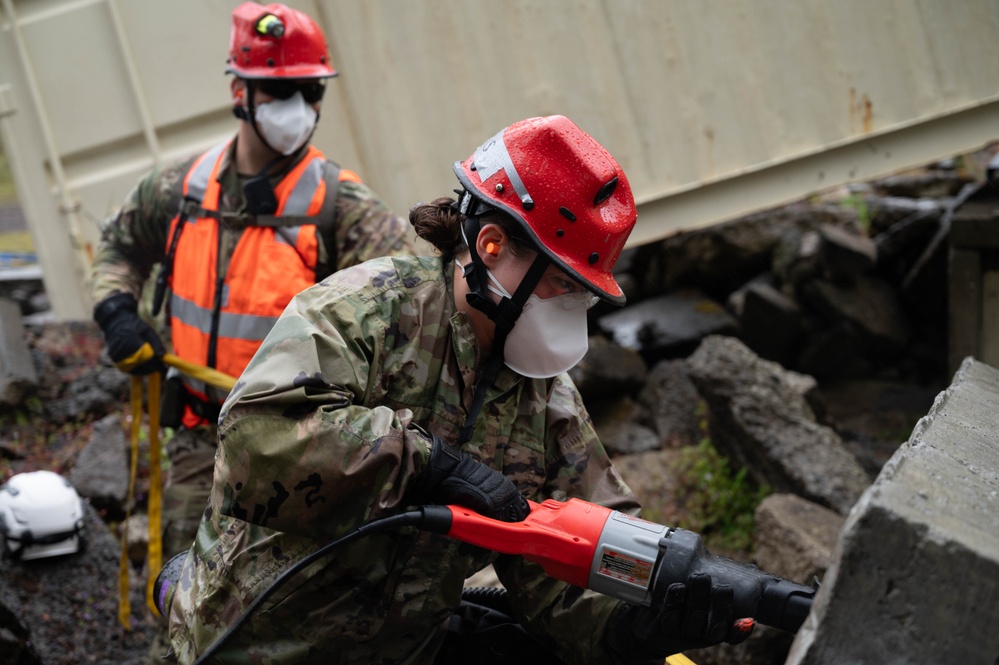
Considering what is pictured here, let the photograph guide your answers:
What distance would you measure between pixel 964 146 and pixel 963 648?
424 cm

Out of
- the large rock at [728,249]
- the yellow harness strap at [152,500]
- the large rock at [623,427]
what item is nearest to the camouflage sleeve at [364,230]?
the yellow harness strap at [152,500]

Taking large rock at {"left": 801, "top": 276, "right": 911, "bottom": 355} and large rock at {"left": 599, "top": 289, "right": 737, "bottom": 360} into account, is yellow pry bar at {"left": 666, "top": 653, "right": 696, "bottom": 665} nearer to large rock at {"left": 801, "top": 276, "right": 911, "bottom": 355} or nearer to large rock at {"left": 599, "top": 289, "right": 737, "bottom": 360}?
large rock at {"left": 599, "top": 289, "right": 737, "bottom": 360}

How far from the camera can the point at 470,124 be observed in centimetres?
518

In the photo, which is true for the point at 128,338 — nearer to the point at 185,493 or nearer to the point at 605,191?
the point at 185,493

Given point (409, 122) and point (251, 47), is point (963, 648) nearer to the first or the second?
point (251, 47)

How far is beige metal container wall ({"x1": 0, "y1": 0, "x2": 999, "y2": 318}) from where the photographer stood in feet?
16.2

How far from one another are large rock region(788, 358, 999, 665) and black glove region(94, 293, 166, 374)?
271 centimetres

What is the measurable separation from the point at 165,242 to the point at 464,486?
7.43 feet

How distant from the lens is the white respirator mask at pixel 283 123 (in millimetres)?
3447

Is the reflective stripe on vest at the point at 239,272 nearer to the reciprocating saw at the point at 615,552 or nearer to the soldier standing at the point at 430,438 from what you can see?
the soldier standing at the point at 430,438

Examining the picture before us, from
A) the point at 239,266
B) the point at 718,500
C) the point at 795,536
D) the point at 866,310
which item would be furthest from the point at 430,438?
the point at 866,310

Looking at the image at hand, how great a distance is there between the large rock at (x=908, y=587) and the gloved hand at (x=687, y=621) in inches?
13.7

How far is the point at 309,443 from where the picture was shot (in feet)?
6.20

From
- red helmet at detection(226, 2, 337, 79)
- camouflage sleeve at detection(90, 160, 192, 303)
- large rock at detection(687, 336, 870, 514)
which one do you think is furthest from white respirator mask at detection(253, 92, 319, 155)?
large rock at detection(687, 336, 870, 514)
